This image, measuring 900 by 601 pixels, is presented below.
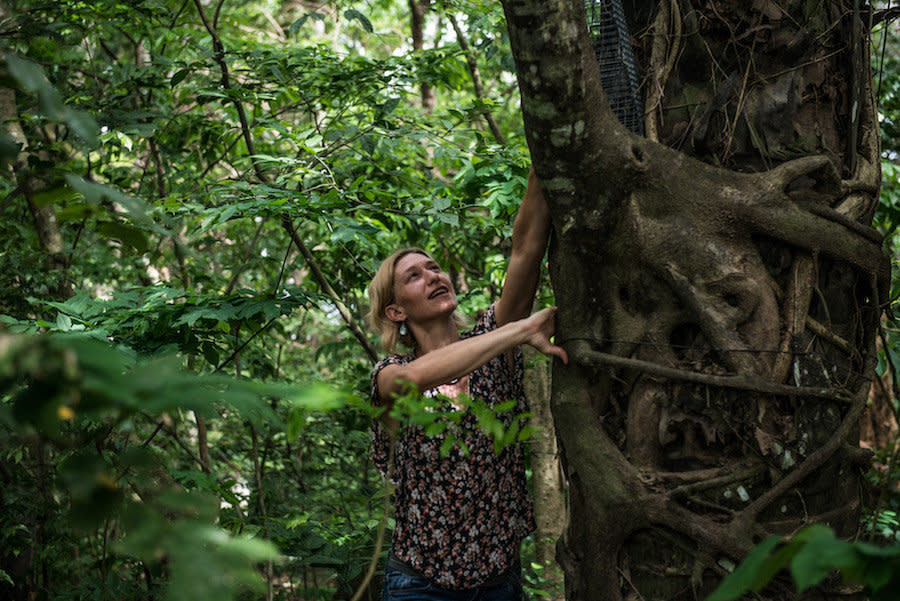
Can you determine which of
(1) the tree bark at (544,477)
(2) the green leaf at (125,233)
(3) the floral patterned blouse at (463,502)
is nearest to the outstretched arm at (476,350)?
(3) the floral patterned blouse at (463,502)

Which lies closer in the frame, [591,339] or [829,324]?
[829,324]

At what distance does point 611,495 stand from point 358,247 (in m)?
2.65

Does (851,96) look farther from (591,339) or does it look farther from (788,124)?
(591,339)

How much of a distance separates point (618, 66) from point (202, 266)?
3961mm

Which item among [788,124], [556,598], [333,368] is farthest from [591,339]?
[333,368]

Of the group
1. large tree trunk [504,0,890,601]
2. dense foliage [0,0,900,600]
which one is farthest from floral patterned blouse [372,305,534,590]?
large tree trunk [504,0,890,601]

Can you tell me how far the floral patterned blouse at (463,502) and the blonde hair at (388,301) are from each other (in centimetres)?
33

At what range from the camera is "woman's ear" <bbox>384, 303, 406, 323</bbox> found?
8.91 ft

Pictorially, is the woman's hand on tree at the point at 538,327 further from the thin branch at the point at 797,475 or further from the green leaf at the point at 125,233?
the green leaf at the point at 125,233

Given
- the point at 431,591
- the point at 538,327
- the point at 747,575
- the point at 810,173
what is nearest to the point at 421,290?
the point at 538,327

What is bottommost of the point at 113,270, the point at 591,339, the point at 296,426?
the point at 296,426

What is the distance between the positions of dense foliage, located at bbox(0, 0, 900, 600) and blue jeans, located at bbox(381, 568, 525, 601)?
385mm

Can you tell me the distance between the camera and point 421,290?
2.60 meters

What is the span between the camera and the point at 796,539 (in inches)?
30.7
